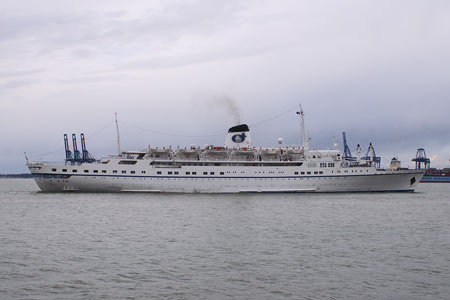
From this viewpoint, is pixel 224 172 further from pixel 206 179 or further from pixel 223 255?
pixel 223 255

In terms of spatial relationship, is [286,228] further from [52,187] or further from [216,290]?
[52,187]

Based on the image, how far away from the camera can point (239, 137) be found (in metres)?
56.1

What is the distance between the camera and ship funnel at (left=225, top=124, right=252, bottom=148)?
2203 inches

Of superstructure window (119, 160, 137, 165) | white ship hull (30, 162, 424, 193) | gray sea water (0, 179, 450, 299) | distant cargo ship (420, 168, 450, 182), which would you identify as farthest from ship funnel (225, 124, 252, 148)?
distant cargo ship (420, 168, 450, 182)

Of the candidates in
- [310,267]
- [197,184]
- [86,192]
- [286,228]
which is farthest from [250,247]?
[86,192]

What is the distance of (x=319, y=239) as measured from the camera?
73.9 ft

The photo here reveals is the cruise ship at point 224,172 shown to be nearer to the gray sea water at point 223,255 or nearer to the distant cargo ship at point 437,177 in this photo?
the gray sea water at point 223,255

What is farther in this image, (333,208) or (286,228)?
(333,208)

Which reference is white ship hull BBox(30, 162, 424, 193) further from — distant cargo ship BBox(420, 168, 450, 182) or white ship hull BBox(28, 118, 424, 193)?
distant cargo ship BBox(420, 168, 450, 182)

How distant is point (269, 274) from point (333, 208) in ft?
71.6

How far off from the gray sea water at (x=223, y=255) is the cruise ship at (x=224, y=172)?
16.8m

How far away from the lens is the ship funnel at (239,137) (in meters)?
56.0

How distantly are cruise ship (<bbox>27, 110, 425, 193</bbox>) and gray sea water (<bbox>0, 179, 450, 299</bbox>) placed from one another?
55.2 feet

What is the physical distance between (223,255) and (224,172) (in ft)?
109
